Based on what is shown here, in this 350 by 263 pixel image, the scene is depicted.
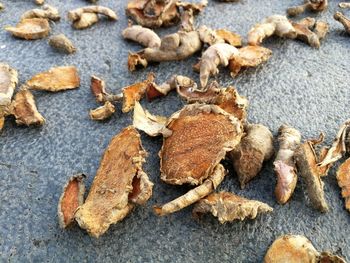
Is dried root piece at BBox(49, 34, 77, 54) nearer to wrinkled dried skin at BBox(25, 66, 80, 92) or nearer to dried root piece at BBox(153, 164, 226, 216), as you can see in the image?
wrinkled dried skin at BBox(25, 66, 80, 92)

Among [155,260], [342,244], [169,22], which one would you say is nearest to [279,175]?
[342,244]

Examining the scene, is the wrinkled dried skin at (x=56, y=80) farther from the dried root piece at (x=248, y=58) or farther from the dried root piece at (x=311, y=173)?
the dried root piece at (x=311, y=173)

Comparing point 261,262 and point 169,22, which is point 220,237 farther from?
point 169,22

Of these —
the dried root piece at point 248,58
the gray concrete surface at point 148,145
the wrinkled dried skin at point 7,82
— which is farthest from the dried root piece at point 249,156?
the wrinkled dried skin at point 7,82

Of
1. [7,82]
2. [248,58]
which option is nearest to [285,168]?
[248,58]

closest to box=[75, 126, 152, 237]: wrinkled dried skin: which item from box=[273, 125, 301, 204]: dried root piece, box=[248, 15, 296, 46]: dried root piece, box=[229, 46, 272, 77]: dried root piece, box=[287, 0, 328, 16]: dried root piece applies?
box=[273, 125, 301, 204]: dried root piece

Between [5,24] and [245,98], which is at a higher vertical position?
[245,98]
